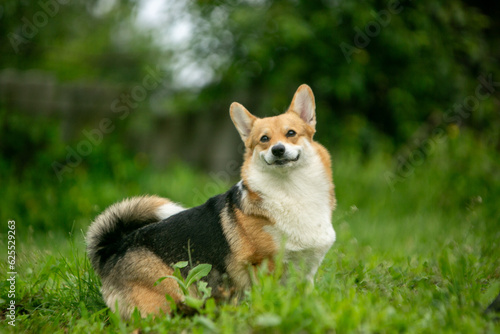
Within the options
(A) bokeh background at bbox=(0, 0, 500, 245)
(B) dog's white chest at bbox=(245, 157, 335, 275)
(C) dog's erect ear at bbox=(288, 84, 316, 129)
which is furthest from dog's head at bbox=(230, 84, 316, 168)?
(A) bokeh background at bbox=(0, 0, 500, 245)

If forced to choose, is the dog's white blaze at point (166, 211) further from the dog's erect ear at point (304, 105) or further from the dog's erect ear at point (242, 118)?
the dog's erect ear at point (304, 105)

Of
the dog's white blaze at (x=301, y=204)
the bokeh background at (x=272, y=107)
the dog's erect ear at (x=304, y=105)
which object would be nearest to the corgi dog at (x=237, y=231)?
the dog's white blaze at (x=301, y=204)

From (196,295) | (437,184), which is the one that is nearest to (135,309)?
(196,295)

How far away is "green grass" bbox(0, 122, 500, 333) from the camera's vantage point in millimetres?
2311

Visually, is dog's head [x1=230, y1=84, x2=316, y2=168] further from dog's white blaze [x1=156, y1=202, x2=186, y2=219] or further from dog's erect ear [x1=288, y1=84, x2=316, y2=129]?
dog's white blaze [x1=156, y1=202, x2=186, y2=219]

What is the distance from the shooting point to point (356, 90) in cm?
694

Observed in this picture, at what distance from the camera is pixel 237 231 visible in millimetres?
3062

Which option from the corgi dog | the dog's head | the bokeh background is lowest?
the bokeh background

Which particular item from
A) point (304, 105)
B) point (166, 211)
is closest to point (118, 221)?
point (166, 211)

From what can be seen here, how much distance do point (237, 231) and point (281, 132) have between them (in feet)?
2.70

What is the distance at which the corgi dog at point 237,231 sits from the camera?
9.78 feet

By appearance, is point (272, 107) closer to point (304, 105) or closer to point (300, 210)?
point (304, 105)

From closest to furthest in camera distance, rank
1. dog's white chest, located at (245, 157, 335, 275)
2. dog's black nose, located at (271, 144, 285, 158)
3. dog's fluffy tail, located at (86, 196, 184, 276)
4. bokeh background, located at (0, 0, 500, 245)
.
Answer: dog's white chest, located at (245, 157, 335, 275), dog's black nose, located at (271, 144, 285, 158), dog's fluffy tail, located at (86, 196, 184, 276), bokeh background, located at (0, 0, 500, 245)

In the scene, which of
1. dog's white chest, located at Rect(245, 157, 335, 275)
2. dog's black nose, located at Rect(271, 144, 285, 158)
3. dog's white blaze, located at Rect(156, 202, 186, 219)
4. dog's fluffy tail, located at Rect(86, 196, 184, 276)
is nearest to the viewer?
dog's white chest, located at Rect(245, 157, 335, 275)
